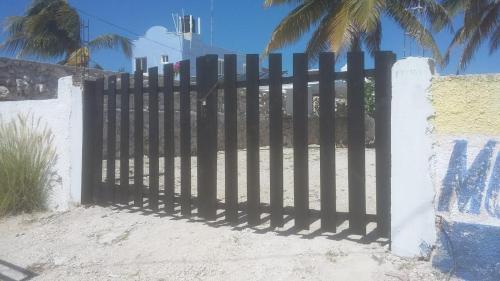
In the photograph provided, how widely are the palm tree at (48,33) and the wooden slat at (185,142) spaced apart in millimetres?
14721

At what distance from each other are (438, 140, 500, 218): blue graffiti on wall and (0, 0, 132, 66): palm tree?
17.1 m

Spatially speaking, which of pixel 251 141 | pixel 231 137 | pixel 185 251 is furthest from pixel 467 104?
pixel 185 251

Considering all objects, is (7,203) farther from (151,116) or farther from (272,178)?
(272,178)

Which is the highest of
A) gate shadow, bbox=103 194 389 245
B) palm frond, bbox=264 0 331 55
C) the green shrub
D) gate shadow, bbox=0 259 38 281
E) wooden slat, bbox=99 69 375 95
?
palm frond, bbox=264 0 331 55

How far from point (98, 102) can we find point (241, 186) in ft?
7.95

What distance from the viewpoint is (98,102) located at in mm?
5453

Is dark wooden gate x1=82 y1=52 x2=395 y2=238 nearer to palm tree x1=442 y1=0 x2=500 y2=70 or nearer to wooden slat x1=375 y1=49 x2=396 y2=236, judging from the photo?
wooden slat x1=375 y1=49 x2=396 y2=236

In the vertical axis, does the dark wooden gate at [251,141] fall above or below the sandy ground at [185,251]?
above

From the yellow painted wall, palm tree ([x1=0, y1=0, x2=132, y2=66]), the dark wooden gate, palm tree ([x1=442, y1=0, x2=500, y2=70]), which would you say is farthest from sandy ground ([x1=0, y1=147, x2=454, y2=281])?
palm tree ([x1=0, y1=0, x2=132, y2=66])

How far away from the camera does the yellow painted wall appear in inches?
120

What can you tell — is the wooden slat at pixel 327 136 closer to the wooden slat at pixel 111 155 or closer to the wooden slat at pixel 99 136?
the wooden slat at pixel 111 155

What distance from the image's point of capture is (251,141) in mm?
4137

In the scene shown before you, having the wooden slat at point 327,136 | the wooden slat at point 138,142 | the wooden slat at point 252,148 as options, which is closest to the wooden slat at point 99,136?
the wooden slat at point 138,142

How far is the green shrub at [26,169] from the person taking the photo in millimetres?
5562
